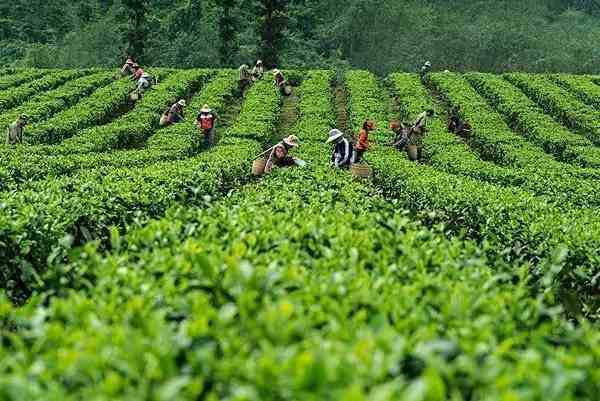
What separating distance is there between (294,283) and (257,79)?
31.5 metres

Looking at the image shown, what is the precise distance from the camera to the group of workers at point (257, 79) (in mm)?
32625

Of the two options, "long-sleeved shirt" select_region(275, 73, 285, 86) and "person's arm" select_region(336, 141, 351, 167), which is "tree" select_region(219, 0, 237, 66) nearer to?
"long-sleeved shirt" select_region(275, 73, 285, 86)

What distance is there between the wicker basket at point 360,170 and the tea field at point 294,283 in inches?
21.5

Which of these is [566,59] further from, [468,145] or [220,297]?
[220,297]

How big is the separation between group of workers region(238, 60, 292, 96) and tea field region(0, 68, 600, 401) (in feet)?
42.2

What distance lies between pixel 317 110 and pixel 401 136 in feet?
19.4

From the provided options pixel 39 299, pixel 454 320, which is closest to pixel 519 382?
pixel 454 320

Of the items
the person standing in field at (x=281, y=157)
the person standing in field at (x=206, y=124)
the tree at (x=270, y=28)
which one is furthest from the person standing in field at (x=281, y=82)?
the person standing in field at (x=281, y=157)

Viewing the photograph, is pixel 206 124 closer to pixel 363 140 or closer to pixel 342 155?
pixel 363 140

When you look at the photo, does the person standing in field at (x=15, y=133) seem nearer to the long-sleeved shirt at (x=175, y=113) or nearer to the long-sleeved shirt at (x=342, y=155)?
the long-sleeved shirt at (x=175, y=113)

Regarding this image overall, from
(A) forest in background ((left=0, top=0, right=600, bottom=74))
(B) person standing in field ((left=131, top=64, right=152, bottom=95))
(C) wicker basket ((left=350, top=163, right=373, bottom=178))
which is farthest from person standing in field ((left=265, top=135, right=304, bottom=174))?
(A) forest in background ((left=0, top=0, right=600, bottom=74))

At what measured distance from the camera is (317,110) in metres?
28.3

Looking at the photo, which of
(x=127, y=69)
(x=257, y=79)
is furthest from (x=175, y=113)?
(x=127, y=69)

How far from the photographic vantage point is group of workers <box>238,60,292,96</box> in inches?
1284
